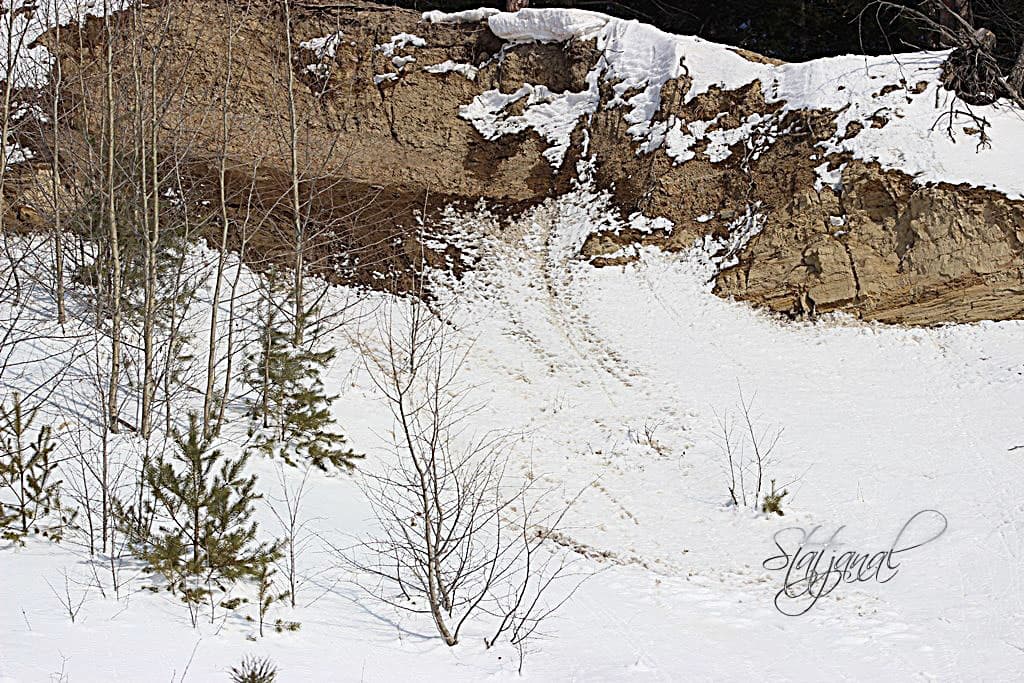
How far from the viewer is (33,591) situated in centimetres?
628

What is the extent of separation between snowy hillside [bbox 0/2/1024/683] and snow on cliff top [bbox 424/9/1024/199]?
0.20ft

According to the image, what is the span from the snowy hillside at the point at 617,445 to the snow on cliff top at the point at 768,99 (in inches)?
2.4

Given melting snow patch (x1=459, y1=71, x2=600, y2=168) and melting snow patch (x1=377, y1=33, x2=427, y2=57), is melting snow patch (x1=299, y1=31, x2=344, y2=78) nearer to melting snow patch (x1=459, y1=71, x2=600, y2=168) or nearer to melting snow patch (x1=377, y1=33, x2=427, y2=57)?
melting snow patch (x1=377, y1=33, x2=427, y2=57)

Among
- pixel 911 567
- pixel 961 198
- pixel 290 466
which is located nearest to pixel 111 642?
pixel 290 466

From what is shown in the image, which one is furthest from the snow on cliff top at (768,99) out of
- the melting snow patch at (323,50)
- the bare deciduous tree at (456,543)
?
the bare deciduous tree at (456,543)

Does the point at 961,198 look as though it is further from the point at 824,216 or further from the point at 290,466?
the point at 290,466

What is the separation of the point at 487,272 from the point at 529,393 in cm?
370

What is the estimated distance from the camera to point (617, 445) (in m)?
12.4

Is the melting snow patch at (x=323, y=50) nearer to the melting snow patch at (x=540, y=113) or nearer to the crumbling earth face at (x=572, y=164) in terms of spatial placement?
the crumbling earth face at (x=572, y=164)

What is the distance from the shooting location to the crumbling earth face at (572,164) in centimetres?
1480

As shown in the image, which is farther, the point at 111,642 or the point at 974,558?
the point at 974,558

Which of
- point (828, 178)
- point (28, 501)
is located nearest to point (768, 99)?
point (828, 178)

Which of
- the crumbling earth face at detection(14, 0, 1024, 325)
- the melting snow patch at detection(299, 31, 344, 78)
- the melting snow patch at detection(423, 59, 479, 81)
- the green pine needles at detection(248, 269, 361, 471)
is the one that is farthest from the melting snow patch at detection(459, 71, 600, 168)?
the green pine needles at detection(248, 269, 361, 471)

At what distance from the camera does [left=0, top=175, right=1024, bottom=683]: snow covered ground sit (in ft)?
21.5
